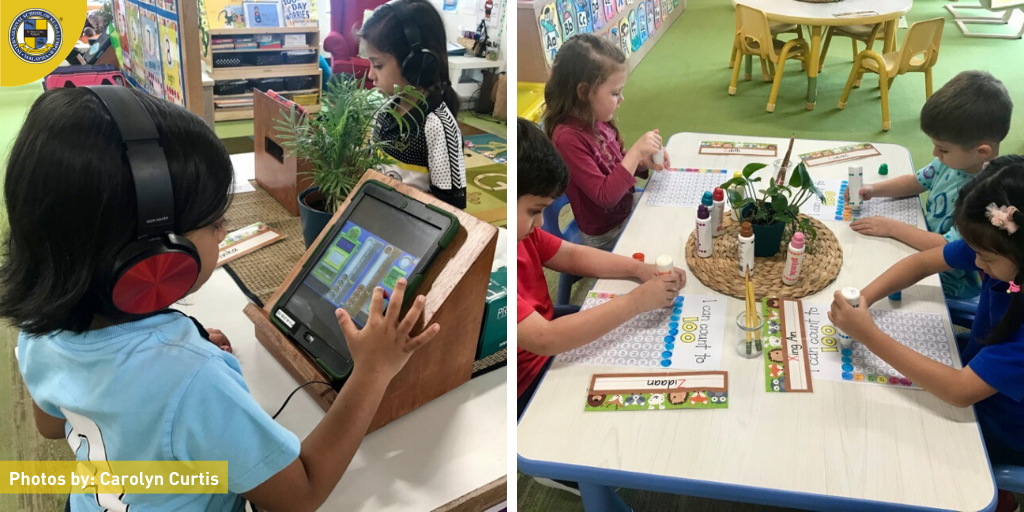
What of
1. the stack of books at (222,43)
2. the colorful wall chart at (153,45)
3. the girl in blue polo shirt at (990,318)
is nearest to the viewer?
the girl in blue polo shirt at (990,318)

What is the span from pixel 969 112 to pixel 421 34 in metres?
1.32

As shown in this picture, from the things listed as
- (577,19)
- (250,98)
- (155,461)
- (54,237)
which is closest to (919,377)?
(155,461)

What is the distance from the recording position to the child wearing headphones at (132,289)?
0.71 meters

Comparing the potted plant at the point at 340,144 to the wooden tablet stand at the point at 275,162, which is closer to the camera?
the potted plant at the point at 340,144

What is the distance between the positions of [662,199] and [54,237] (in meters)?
1.32

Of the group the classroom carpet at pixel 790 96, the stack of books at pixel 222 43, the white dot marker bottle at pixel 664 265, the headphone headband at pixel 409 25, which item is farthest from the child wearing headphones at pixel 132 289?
the stack of books at pixel 222 43

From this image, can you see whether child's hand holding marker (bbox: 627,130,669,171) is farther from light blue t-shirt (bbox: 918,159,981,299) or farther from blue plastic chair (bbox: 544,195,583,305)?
light blue t-shirt (bbox: 918,159,981,299)

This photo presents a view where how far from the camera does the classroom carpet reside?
377 cm

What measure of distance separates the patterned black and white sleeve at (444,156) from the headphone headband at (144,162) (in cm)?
103

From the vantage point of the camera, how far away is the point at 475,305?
0.96m

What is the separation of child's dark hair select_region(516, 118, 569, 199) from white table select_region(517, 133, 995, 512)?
0.32 metres

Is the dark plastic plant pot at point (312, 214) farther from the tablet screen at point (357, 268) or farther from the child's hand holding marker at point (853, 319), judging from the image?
the child's hand holding marker at point (853, 319)

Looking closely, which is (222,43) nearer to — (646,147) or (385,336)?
(646,147)

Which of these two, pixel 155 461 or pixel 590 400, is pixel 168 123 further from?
pixel 590 400
